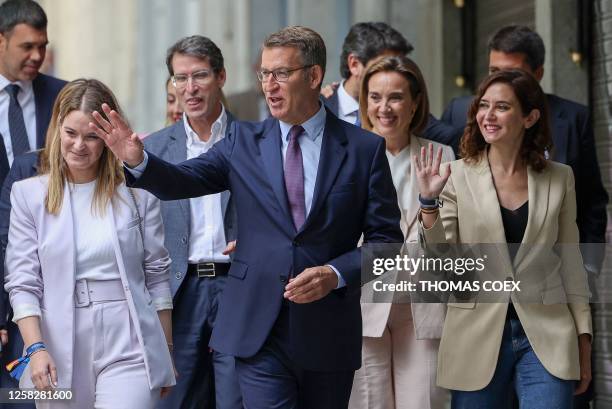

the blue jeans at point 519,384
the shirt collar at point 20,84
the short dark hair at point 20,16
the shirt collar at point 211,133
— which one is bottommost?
the blue jeans at point 519,384

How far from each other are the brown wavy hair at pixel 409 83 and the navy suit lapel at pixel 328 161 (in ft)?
3.57

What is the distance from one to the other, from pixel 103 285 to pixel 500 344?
68.9 inches

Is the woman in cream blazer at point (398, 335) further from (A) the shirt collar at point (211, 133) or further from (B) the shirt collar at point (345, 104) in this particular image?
(A) the shirt collar at point (211, 133)

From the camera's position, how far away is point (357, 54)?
23.8 ft

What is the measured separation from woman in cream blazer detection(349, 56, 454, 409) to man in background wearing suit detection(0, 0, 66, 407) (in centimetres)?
194

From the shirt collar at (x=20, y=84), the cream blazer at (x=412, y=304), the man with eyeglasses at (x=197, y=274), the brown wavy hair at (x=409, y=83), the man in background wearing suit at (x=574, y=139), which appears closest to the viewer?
the cream blazer at (x=412, y=304)

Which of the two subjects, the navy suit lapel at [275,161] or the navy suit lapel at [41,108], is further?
the navy suit lapel at [41,108]

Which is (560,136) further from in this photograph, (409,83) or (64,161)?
(64,161)

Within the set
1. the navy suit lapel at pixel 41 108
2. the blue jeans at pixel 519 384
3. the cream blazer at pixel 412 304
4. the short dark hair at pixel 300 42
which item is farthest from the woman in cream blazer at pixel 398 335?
the navy suit lapel at pixel 41 108

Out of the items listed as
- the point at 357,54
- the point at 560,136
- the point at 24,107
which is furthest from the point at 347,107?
the point at 24,107

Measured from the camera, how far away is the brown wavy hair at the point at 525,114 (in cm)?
577

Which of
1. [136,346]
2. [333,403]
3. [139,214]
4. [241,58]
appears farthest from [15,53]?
[241,58]

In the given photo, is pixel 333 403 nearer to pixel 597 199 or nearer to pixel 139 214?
pixel 139 214

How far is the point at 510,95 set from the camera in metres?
5.76
